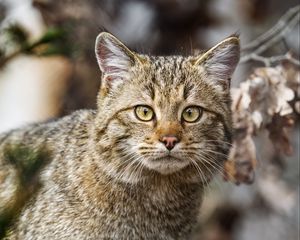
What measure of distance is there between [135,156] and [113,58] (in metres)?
0.64

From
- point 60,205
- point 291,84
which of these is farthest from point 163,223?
point 291,84

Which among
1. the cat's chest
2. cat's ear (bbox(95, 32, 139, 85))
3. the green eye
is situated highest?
cat's ear (bbox(95, 32, 139, 85))

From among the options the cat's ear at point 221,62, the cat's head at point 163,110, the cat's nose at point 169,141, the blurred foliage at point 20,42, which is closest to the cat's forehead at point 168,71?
the cat's head at point 163,110

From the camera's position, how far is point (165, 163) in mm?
4652

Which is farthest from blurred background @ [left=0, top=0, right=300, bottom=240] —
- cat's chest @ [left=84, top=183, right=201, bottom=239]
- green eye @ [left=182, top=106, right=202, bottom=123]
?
green eye @ [left=182, top=106, right=202, bottom=123]

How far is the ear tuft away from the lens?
4.91 meters

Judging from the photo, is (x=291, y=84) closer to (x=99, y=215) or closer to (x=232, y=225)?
(x=99, y=215)

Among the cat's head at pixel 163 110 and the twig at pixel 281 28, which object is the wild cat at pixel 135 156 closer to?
the cat's head at pixel 163 110

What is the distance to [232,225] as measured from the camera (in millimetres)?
10156

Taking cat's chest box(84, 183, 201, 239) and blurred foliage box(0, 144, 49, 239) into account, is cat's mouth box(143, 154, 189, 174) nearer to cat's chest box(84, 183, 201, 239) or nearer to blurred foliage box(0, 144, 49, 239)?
cat's chest box(84, 183, 201, 239)

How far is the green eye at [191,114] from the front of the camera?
4.79 metres

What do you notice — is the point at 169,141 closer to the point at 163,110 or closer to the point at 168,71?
the point at 163,110

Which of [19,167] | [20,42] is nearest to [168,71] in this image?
[20,42]

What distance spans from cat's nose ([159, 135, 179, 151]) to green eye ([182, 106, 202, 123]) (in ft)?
0.82
